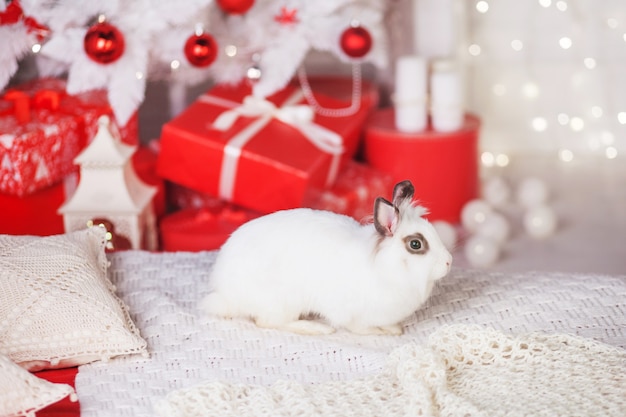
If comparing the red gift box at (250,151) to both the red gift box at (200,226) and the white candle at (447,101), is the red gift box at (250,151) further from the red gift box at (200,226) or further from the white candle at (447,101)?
the white candle at (447,101)

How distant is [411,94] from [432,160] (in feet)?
0.74

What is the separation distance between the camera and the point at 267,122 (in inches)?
99.3

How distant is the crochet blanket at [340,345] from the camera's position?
1327 millimetres

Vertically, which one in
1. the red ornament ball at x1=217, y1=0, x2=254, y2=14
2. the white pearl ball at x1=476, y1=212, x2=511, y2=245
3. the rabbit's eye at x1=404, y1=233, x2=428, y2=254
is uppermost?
the red ornament ball at x1=217, y1=0, x2=254, y2=14

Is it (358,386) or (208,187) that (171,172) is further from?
(358,386)

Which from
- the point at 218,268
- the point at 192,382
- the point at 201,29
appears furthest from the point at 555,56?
the point at 192,382

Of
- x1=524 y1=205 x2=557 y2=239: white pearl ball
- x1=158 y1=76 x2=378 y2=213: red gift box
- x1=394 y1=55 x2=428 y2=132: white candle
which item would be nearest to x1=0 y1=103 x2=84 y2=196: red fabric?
x1=158 y1=76 x2=378 y2=213: red gift box

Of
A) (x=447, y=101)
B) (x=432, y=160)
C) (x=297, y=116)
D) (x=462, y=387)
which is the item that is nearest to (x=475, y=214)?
(x=432, y=160)

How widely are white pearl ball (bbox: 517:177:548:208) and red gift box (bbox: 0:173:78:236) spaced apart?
4.92 feet

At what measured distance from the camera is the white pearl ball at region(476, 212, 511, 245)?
272 centimetres

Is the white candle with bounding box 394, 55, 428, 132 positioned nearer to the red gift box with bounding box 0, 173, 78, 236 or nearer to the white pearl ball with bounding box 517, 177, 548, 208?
the white pearl ball with bounding box 517, 177, 548, 208

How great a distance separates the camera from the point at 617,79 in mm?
3188

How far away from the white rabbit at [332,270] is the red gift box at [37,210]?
83cm

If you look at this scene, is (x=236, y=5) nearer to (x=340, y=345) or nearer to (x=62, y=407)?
(x=340, y=345)
